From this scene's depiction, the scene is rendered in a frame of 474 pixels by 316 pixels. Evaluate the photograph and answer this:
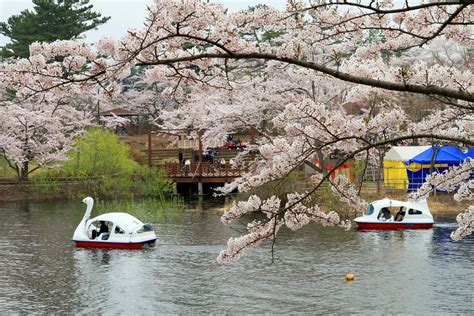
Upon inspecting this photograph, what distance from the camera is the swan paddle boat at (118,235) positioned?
2300cm

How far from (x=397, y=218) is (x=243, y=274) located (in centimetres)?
1103

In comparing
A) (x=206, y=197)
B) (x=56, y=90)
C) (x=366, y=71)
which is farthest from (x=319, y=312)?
(x=206, y=197)

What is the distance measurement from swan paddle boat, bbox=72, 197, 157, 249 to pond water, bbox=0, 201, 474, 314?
0.44m

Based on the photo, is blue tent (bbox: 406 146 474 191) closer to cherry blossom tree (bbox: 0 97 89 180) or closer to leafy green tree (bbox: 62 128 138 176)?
leafy green tree (bbox: 62 128 138 176)

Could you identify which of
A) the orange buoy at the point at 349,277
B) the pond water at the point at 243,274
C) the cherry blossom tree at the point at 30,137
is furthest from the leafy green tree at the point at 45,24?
the orange buoy at the point at 349,277

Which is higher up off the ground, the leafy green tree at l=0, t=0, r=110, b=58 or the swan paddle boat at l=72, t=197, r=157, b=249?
the leafy green tree at l=0, t=0, r=110, b=58

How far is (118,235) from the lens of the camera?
2352 centimetres

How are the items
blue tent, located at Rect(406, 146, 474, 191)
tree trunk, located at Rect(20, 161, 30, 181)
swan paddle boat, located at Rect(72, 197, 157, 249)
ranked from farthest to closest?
1. tree trunk, located at Rect(20, 161, 30, 181)
2. blue tent, located at Rect(406, 146, 474, 191)
3. swan paddle boat, located at Rect(72, 197, 157, 249)

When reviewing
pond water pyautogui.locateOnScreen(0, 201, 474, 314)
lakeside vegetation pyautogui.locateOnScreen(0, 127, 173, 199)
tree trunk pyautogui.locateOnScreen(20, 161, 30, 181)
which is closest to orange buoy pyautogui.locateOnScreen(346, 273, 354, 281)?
pond water pyautogui.locateOnScreen(0, 201, 474, 314)

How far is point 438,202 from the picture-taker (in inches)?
1248

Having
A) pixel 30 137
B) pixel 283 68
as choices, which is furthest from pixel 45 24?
pixel 283 68

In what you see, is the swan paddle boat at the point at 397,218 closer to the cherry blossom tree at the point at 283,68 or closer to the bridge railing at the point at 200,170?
the bridge railing at the point at 200,170

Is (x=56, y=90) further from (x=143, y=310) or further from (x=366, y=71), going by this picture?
(x=143, y=310)

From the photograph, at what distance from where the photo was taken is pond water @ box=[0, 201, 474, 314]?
15320 mm
